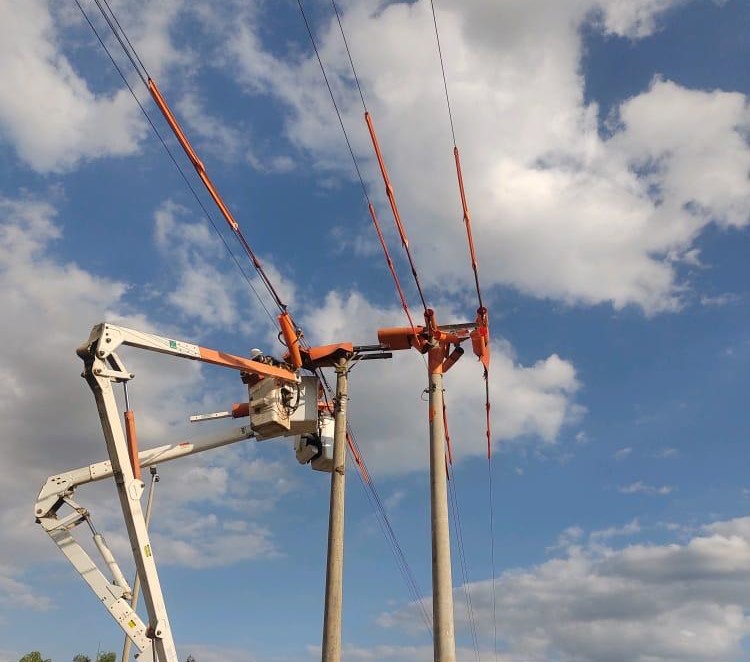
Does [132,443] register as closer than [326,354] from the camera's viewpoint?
Yes

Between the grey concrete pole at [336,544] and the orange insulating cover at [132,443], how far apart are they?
4768 millimetres

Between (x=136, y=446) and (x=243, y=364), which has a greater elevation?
(x=243, y=364)

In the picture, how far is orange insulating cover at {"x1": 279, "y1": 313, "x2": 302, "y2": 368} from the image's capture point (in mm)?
22016

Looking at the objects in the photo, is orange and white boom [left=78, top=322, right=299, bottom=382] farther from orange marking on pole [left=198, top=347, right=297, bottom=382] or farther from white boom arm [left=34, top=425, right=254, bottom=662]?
white boom arm [left=34, top=425, right=254, bottom=662]

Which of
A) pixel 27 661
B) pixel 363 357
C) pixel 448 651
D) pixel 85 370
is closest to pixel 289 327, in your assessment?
pixel 363 357

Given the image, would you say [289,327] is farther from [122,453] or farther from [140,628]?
[140,628]

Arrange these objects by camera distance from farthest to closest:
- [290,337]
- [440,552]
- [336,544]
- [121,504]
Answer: [290,337], [440,552], [336,544], [121,504]

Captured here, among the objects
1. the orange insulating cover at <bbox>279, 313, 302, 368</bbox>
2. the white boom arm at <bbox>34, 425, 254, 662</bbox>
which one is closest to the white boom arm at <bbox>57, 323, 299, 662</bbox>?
the white boom arm at <bbox>34, 425, 254, 662</bbox>

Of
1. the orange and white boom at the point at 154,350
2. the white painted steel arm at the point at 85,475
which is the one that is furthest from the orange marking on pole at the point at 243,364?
the white painted steel arm at the point at 85,475

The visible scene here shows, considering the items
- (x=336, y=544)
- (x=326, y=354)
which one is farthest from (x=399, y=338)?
(x=336, y=544)

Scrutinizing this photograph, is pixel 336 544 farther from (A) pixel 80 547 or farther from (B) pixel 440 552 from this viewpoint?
(A) pixel 80 547

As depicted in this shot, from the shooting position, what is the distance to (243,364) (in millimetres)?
21234

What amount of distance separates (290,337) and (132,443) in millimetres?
6294

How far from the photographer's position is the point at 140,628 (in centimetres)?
1747
